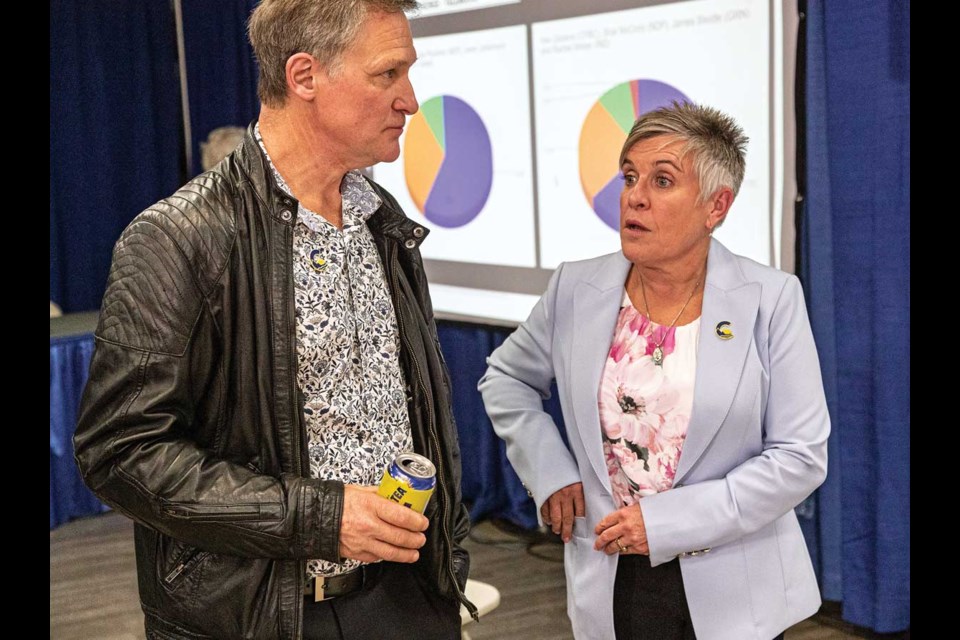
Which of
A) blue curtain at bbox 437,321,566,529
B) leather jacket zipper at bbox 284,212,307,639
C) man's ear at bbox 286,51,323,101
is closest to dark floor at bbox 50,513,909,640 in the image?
Result: blue curtain at bbox 437,321,566,529

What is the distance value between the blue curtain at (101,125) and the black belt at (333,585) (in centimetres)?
568

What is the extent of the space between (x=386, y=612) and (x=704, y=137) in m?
1.09

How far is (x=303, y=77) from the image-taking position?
1455 millimetres

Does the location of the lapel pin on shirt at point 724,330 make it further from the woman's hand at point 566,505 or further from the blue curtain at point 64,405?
the blue curtain at point 64,405

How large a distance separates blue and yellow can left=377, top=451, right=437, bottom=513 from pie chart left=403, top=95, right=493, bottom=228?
3.27 m

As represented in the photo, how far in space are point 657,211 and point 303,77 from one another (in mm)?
784

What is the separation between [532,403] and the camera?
84.9 inches

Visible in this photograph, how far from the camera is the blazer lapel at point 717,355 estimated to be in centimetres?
183

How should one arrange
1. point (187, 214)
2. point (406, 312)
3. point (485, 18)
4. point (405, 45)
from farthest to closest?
point (485, 18), point (406, 312), point (405, 45), point (187, 214)

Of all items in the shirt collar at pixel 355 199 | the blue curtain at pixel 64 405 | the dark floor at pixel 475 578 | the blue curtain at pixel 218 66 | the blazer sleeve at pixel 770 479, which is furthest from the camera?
the blue curtain at pixel 218 66

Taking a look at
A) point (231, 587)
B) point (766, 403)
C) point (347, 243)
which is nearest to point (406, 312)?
point (347, 243)

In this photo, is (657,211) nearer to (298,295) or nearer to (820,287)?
(298,295)

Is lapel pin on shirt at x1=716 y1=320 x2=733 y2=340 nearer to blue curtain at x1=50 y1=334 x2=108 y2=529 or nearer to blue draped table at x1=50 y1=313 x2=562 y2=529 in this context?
blue draped table at x1=50 y1=313 x2=562 y2=529

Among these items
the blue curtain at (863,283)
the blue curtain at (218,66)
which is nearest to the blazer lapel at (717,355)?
the blue curtain at (863,283)
